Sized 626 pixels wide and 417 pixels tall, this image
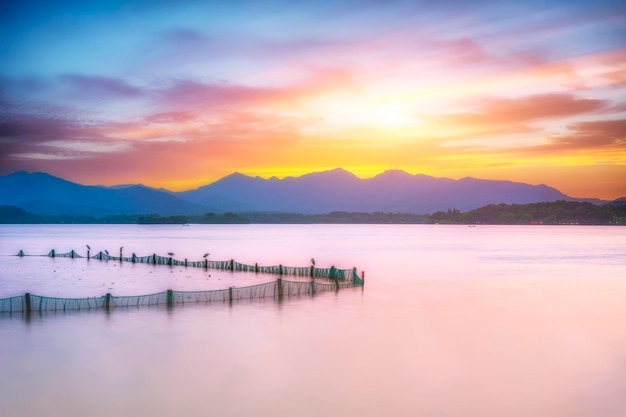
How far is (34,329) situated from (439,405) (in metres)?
19.4

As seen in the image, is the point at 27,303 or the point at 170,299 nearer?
the point at 27,303

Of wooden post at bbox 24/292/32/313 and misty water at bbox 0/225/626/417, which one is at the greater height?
wooden post at bbox 24/292/32/313

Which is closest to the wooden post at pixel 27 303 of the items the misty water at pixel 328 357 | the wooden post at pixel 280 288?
the misty water at pixel 328 357

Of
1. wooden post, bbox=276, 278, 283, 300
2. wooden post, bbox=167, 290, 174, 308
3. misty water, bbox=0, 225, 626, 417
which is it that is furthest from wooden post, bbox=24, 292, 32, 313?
wooden post, bbox=276, 278, 283, 300

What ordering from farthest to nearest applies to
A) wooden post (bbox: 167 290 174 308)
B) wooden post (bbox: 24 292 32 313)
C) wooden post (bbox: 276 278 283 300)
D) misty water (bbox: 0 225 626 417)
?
1. wooden post (bbox: 276 278 283 300)
2. wooden post (bbox: 167 290 174 308)
3. wooden post (bbox: 24 292 32 313)
4. misty water (bbox: 0 225 626 417)

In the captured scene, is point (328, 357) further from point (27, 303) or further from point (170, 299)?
point (27, 303)

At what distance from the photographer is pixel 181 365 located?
24.9 metres

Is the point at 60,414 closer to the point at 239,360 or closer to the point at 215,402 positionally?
the point at 215,402

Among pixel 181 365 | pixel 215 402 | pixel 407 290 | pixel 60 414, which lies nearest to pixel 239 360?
pixel 181 365

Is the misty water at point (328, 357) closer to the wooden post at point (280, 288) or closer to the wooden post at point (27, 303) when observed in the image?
the wooden post at point (27, 303)

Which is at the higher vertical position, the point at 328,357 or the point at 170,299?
the point at 170,299

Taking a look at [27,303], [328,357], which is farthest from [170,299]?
[328,357]

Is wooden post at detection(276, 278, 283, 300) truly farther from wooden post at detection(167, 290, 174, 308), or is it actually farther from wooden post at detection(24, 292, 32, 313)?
wooden post at detection(24, 292, 32, 313)

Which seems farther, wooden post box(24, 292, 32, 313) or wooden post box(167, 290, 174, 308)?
wooden post box(167, 290, 174, 308)
